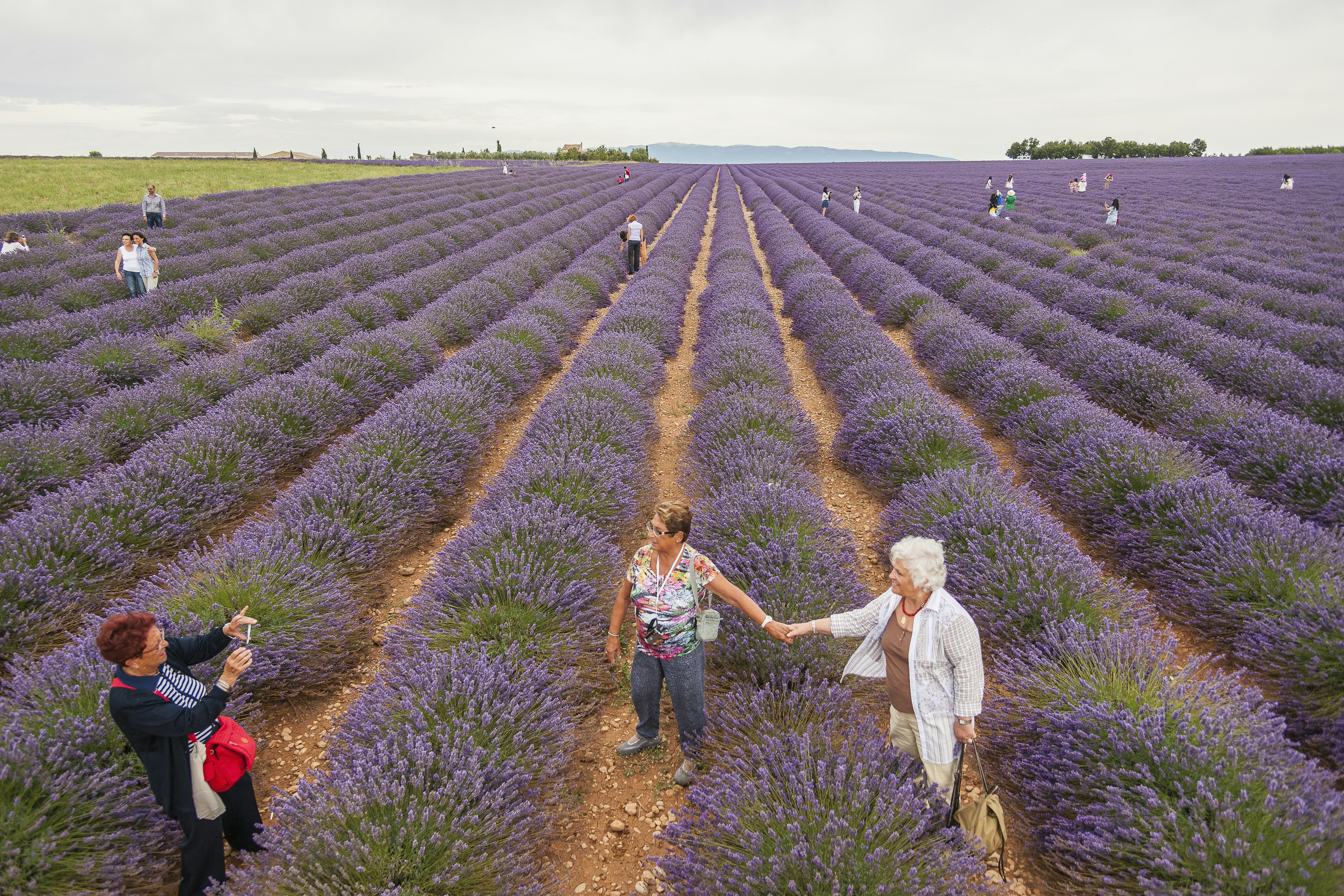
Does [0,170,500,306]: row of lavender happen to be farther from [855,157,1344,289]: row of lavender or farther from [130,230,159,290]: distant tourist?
[855,157,1344,289]: row of lavender

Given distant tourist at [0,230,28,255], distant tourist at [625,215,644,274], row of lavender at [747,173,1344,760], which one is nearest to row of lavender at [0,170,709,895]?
row of lavender at [747,173,1344,760]

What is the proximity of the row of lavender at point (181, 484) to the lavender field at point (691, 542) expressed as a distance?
1.2 inches

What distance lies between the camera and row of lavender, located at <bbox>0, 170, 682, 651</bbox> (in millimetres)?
3004

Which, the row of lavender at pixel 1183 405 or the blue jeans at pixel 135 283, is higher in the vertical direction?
the blue jeans at pixel 135 283

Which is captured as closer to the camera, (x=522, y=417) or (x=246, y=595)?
(x=246, y=595)

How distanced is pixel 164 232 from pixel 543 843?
48.7 feet

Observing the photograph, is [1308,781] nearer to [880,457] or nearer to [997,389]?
[880,457]

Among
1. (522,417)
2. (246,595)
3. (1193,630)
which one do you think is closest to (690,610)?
(246,595)

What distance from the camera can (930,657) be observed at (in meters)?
1.96

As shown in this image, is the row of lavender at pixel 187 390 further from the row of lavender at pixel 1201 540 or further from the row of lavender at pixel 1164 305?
the row of lavender at pixel 1164 305

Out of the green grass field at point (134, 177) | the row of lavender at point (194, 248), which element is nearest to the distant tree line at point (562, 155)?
the green grass field at point (134, 177)

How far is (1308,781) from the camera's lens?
1.83m

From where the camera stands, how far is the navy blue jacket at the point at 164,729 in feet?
5.69

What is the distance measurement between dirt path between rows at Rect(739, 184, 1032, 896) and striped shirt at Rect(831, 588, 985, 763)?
343 mm
